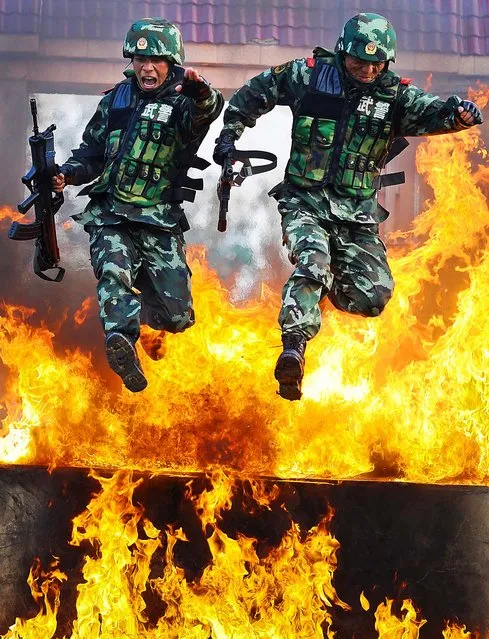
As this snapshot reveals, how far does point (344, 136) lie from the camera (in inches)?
313

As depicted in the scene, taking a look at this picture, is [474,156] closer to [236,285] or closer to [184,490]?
[236,285]

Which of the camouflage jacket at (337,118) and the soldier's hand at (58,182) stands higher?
the camouflage jacket at (337,118)

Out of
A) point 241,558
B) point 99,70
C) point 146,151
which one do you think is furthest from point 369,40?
point 99,70

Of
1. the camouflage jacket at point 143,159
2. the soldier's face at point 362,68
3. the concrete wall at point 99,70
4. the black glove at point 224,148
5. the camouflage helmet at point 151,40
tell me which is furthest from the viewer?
the concrete wall at point 99,70

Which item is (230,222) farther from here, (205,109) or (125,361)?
(125,361)

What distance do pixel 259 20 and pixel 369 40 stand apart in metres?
5.05

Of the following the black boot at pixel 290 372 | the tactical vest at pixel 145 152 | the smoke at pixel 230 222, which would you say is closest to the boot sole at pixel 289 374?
the black boot at pixel 290 372

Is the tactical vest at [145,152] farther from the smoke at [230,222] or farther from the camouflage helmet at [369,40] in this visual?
the smoke at [230,222]

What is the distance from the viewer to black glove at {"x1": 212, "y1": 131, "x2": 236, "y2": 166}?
7.75 meters

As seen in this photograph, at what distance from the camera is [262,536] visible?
7684 millimetres

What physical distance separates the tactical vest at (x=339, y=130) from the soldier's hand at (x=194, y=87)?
67 centimetres

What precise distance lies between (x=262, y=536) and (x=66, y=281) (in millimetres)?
5631

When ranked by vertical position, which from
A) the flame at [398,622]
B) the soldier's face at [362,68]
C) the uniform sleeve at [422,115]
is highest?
the soldier's face at [362,68]

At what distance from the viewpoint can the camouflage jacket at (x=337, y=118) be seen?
26.0ft
